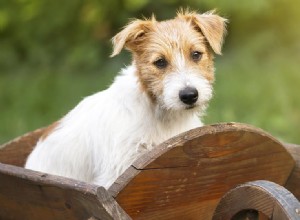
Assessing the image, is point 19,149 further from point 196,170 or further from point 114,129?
point 196,170

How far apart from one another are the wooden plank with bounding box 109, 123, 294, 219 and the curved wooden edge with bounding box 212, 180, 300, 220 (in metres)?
0.20

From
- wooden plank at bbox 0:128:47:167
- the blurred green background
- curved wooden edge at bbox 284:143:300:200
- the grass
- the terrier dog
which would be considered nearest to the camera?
curved wooden edge at bbox 284:143:300:200

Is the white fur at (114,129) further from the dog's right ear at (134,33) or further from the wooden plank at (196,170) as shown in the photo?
the wooden plank at (196,170)

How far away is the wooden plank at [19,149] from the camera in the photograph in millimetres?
5105

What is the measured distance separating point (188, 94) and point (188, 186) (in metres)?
0.71

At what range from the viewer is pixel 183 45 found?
14.8 feet

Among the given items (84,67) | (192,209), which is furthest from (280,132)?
(84,67)

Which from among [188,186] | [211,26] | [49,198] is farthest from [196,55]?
[49,198]

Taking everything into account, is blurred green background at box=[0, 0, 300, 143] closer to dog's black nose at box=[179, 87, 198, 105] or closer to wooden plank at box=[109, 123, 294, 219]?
dog's black nose at box=[179, 87, 198, 105]

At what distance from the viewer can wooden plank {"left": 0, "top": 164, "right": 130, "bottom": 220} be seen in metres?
3.34

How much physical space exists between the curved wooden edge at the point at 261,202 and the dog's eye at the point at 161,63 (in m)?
1.12

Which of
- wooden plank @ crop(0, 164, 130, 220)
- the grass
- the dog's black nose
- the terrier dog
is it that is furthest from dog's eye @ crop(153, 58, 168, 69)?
the grass

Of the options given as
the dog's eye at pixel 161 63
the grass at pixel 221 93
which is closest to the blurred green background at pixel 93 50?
the grass at pixel 221 93

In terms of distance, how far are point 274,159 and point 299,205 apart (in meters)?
0.75
